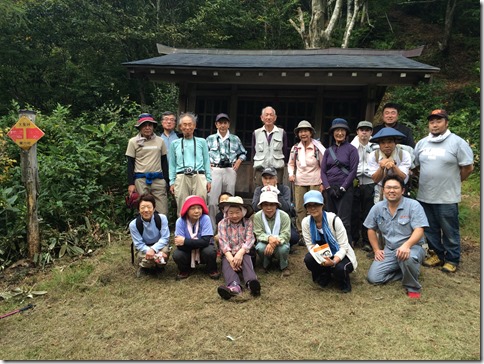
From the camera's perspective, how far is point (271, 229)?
4328 mm

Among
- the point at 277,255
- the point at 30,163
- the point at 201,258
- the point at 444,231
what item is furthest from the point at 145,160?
the point at 444,231

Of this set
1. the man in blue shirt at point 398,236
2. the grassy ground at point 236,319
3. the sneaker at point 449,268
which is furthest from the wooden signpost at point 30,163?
the sneaker at point 449,268

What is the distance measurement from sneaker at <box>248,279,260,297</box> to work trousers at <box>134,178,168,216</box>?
203cm

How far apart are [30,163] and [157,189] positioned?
5.68 ft

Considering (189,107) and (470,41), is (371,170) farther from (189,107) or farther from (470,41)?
(470,41)

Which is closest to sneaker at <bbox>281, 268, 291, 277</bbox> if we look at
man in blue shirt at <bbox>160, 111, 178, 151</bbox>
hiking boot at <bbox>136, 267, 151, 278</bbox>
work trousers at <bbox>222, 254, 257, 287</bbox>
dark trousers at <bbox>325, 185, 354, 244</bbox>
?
work trousers at <bbox>222, 254, 257, 287</bbox>

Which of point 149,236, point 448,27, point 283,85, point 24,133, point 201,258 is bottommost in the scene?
point 201,258

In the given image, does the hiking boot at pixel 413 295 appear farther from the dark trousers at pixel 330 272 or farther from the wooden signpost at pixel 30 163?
the wooden signpost at pixel 30 163

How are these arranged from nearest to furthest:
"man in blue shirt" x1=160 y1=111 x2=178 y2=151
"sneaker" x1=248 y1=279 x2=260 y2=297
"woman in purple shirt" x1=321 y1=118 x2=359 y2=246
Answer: "sneaker" x1=248 y1=279 x2=260 y2=297 → "woman in purple shirt" x1=321 y1=118 x2=359 y2=246 → "man in blue shirt" x1=160 y1=111 x2=178 y2=151

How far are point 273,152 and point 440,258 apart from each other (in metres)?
2.68

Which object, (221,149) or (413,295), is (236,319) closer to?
(413,295)

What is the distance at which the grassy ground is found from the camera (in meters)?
2.90

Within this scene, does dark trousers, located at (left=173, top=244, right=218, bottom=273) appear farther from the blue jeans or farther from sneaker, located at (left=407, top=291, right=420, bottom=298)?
the blue jeans

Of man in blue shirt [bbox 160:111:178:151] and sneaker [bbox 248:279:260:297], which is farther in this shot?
man in blue shirt [bbox 160:111:178:151]
